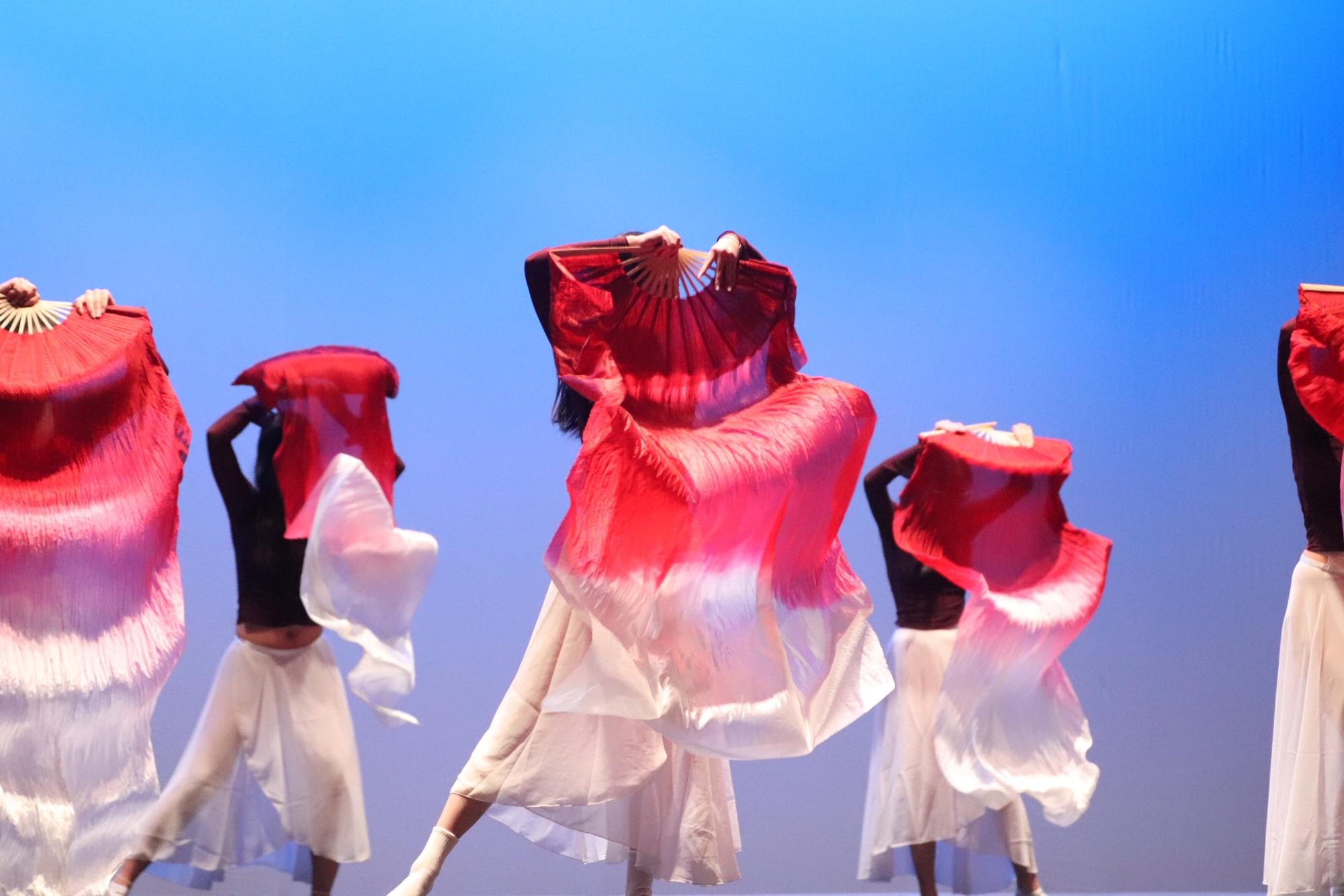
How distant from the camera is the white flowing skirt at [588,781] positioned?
6.73ft

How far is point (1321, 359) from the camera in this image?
244 centimetres

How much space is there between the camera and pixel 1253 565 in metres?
3.65

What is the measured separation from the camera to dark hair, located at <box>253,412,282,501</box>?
100.0 inches

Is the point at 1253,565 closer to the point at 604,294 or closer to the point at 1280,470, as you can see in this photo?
the point at 1280,470

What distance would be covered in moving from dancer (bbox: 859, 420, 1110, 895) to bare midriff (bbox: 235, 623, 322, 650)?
129 cm

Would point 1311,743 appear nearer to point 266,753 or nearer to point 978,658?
point 978,658

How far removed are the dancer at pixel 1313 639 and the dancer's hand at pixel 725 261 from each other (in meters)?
1.08

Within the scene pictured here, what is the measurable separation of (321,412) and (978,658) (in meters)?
1.44

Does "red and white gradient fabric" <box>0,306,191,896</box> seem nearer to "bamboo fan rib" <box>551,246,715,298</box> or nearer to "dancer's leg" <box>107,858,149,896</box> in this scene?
"dancer's leg" <box>107,858,149,896</box>

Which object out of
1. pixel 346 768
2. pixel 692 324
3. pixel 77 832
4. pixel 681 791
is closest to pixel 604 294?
pixel 692 324

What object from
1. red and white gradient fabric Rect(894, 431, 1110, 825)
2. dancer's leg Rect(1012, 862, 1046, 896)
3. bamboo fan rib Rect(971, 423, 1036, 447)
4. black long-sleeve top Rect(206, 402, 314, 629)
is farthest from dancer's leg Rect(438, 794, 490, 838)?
bamboo fan rib Rect(971, 423, 1036, 447)

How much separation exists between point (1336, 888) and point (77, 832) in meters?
2.21

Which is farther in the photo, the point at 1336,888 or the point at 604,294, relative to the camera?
the point at 1336,888

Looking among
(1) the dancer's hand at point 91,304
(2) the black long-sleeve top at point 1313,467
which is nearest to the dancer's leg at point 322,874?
(1) the dancer's hand at point 91,304
